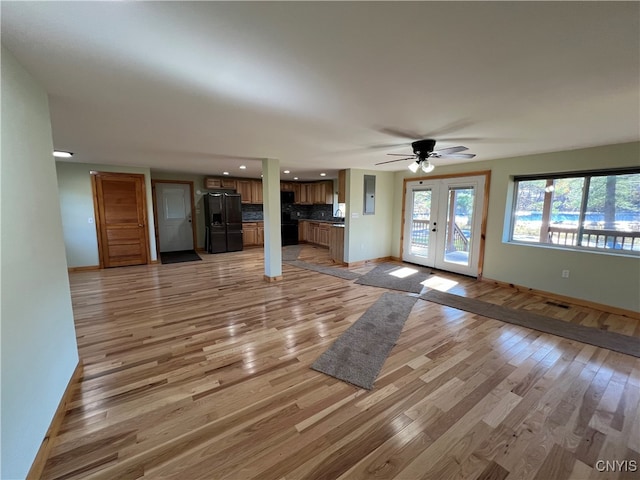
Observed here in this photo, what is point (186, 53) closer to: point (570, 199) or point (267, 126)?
point (267, 126)

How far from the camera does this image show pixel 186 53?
141 cm

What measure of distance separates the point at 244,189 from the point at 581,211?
7.68m

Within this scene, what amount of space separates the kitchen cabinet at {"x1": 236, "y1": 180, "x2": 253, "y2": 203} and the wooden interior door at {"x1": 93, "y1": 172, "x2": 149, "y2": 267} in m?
2.60

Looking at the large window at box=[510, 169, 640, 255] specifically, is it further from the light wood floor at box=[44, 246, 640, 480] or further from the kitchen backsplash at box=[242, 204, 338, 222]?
the kitchen backsplash at box=[242, 204, 338, 222]

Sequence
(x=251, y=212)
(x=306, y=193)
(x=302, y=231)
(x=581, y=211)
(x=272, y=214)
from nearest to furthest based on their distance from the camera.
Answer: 1. (x=581, y=211)
2. (x=272, y=214)
3. (x=251, y=212)
4. (x=306, y=193)
5. (x=302, y=231)

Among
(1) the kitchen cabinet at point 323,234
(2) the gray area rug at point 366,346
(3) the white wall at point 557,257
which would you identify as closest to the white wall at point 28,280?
(2) the gray area rug at point 366,346

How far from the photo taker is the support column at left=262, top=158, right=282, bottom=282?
4.59 meters

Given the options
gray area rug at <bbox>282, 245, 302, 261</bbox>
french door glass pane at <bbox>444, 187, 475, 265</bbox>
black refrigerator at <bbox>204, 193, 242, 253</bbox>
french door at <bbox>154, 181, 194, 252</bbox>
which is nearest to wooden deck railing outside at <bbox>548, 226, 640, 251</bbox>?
french door glass pane at <bbox>444, 187, 475, 265</bbox>

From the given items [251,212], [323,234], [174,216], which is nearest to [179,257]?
[174,216]

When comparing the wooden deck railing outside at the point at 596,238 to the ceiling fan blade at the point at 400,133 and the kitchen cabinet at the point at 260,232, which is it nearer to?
the ceiling fan blade at the point at 400,133

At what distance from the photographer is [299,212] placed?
31.8ft

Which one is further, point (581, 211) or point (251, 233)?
point (251, 233)

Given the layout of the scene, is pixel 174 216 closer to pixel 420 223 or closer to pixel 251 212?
pixel 251 212

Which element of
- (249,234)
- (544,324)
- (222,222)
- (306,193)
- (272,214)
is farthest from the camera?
(306,193)
